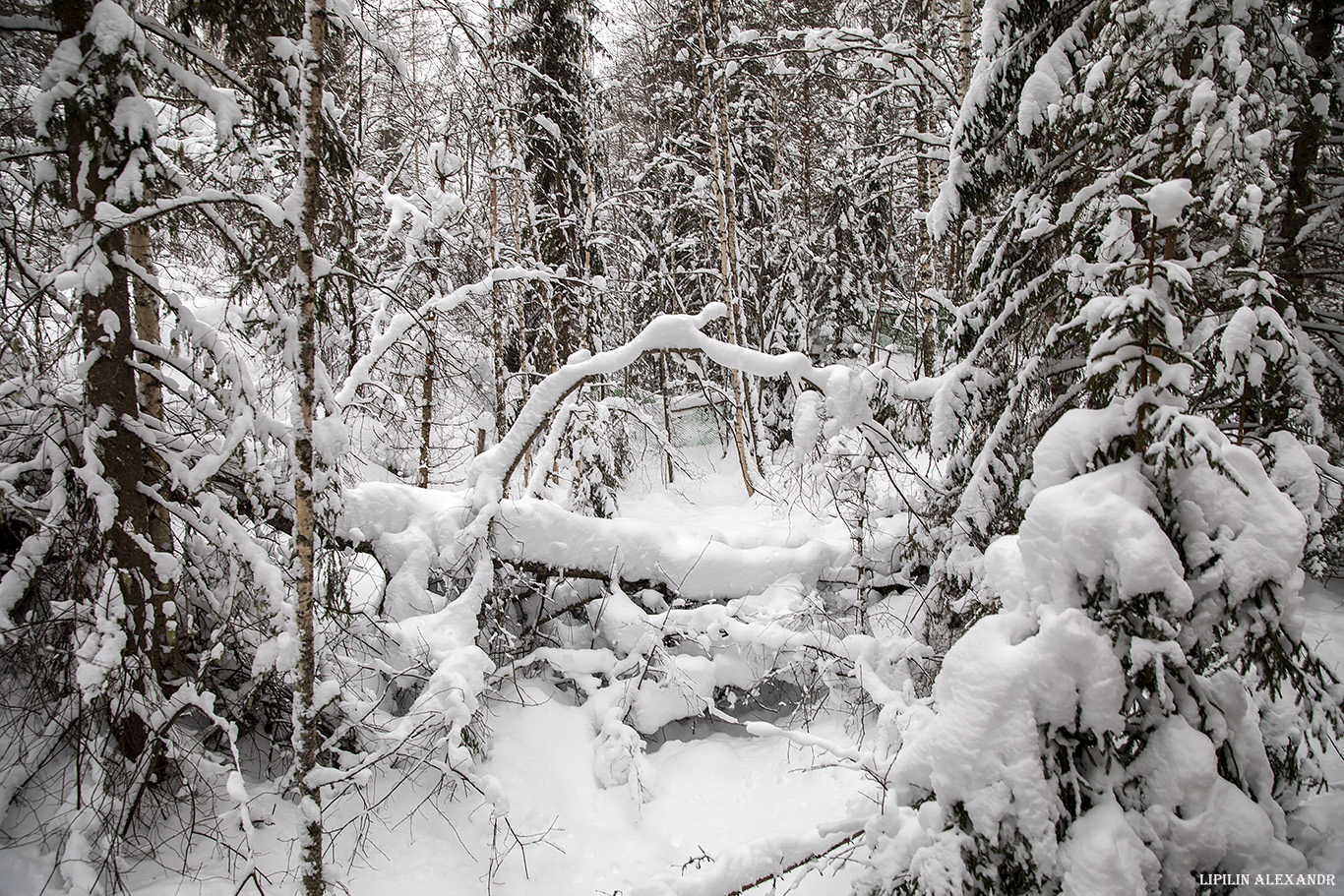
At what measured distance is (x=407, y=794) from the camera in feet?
15.4

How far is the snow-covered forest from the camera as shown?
7.47 ft

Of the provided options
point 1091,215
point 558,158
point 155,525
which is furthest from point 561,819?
point 558,158

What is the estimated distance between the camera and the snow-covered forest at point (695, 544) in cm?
228

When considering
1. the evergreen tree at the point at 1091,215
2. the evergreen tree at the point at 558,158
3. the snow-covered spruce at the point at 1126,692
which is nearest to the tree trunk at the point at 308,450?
the snow-covered spruce at the point at 1126,692

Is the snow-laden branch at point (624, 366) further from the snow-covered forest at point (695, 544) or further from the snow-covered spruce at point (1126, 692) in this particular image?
the snow-covered spruce at point (1126, 692)

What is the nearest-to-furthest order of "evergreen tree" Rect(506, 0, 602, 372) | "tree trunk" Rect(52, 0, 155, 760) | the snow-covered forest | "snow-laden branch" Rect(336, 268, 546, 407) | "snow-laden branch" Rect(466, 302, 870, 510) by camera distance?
1. the snow-covered forest
2. "tree trunk" Rect(52, 0, 155, 760)
3. "snow-laden branch" Rect(466, 302, 870, 510)
4. "snow-laden branch" Rect(336, 268, 546, 407)
5. "evergreen tree" Rect(506, 0, 602, 372)

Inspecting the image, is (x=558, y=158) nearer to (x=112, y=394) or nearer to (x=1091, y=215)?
(x=112, y=394)

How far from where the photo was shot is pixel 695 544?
21.9 ft

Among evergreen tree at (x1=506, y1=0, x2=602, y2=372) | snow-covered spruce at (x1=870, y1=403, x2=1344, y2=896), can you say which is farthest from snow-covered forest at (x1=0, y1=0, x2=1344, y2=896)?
evergreen tree at (x1=506, y1=0, x2=602, y2=372)

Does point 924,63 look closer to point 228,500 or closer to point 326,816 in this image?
point 228,500

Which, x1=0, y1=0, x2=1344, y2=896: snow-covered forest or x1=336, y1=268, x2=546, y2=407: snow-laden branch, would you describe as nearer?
x1=0, y1=0, x2=1344, y2=896: snow-covered forest

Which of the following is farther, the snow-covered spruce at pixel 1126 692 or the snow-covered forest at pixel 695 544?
the snow-covered forest at pixel 695 544

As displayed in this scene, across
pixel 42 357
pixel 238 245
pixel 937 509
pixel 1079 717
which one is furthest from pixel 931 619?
pixel 42 357

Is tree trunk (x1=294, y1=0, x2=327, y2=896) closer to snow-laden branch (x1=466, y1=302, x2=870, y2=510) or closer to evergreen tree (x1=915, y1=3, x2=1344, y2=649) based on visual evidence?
snow-laden branch (x1=466, y1=302, x2=870, y2=510)
